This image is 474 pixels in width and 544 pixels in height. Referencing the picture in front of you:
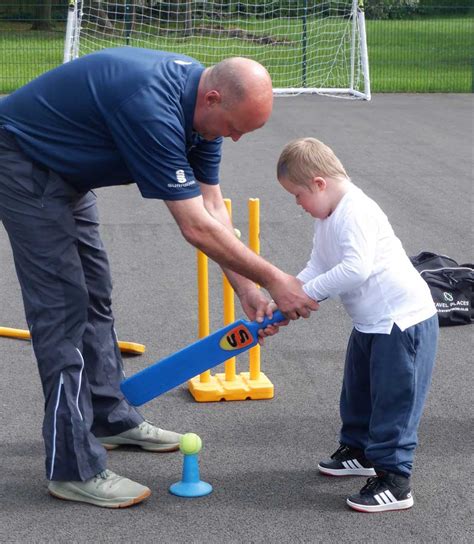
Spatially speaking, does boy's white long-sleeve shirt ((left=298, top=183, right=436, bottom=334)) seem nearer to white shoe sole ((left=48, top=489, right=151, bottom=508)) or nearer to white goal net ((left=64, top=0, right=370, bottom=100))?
white shoe sole ((left=48, top=489, right=151, bottom=508))

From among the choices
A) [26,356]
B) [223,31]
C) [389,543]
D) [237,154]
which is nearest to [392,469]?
[389,543]

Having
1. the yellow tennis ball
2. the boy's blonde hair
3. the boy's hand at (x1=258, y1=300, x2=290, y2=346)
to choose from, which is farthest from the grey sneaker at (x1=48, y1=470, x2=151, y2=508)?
the boy's blonde hair

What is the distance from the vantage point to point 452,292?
6832 millimetres

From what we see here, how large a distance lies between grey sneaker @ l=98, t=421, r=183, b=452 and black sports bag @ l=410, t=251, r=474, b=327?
2.50 m

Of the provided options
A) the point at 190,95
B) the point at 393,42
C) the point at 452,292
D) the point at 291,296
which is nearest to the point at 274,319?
the point at 291,296

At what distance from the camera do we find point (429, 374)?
4.24 m

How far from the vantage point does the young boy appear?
4.03 m

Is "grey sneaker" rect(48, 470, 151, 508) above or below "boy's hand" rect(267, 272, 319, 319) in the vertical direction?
below

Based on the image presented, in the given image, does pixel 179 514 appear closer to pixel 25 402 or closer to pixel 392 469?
pixel 392 469

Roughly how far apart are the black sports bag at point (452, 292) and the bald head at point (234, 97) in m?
3.10

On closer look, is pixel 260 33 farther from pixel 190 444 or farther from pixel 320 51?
pixel 190 444

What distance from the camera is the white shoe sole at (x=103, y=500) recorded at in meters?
4.26

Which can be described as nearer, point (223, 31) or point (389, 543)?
point (389, 543)

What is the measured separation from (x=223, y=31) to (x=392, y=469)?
16.8 meters
